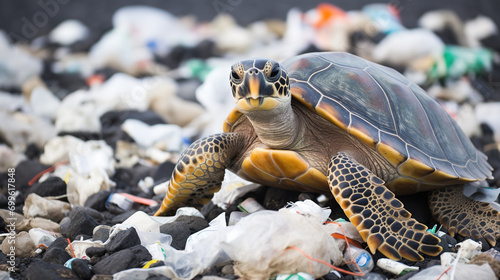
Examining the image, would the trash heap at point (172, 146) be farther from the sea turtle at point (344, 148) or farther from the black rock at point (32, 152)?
the sea turtle at point (344, 148)

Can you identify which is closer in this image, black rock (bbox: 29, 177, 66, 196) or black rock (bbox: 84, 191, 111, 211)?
black rock (bbox: 84, 191, 111, 211)

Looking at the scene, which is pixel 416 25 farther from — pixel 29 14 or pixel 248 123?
pixel 29 14

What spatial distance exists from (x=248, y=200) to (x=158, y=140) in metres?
2.09

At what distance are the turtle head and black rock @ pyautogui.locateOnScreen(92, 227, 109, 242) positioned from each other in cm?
104

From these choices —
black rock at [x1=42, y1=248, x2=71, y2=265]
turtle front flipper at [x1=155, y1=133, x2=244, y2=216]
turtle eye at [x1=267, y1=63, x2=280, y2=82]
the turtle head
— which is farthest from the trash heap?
turtle eye at [x1=267, y1=63, x2=280, y2=82]

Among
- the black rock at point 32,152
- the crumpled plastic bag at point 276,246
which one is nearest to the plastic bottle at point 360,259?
the crumpled plastic bag at point 276,246

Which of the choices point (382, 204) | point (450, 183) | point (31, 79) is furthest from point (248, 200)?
point (31, 79)

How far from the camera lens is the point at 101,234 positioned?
8.24 feet

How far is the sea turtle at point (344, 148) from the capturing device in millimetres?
2377

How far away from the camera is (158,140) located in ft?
15.7

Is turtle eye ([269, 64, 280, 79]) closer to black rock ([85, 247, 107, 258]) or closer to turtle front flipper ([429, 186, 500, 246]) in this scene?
black rock ([85, 247, 107, 258])

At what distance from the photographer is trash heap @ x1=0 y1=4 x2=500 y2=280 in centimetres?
204

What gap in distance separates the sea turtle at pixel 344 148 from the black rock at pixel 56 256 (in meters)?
0.84

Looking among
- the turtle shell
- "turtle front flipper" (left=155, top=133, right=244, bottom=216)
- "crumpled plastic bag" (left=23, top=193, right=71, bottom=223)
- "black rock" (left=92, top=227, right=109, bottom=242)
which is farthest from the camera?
"crumpled plastic bag" (left=23, top=193, right=71, bottom=223)
